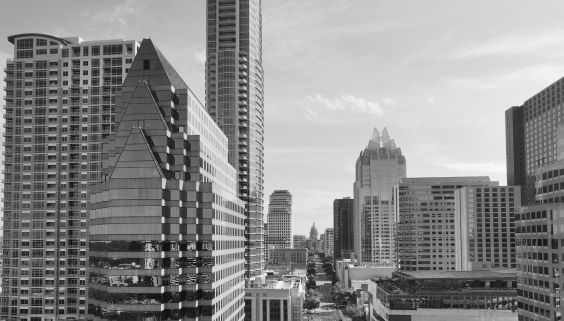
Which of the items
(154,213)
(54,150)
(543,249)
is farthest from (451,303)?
(54,150)

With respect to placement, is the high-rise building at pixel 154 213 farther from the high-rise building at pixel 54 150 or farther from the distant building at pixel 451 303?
the distant building at pixel 451 303

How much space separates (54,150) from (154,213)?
316ft

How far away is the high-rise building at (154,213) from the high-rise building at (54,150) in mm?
75600

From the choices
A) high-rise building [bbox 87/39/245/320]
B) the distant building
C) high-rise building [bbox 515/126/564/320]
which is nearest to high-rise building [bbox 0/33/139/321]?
high-rise building [bbox 87/39/245/320]

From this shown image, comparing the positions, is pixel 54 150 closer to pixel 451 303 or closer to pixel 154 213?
pixel 154 213

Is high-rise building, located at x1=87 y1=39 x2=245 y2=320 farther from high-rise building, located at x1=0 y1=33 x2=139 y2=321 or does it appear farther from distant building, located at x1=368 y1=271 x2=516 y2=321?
distant building, located at x1=368 y1=271 x2=516 y2=321

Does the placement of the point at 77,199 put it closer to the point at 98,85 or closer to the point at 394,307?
the point at 98,85

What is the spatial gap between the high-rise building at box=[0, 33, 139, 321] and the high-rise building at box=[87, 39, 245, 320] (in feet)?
248

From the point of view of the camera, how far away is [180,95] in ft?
360

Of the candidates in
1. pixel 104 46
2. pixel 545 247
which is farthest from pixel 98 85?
pixel 545 247

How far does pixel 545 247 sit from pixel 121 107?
8556 centimetres

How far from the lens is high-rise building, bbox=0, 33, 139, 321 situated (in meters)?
177

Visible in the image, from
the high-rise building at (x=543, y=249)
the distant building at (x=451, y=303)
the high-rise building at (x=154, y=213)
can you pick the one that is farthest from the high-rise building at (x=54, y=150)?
the high-rise building at (x=543, y=249)

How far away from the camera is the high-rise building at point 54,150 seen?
177 m
